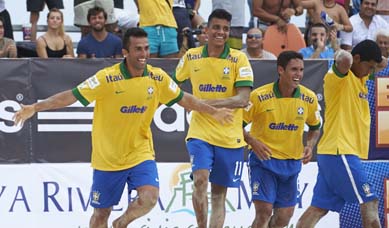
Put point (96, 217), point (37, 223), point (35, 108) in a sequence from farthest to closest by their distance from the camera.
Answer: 1. point (37, 223)
2. point (96, 217)
3. point (35, 108)

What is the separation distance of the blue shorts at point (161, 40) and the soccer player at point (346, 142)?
11.7ft

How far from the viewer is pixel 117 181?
11453 millimetres

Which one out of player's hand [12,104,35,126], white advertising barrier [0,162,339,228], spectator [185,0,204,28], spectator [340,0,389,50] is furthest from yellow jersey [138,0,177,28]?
player's hand [12,104,35,126]

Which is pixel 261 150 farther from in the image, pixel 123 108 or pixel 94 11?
pixel 94 11

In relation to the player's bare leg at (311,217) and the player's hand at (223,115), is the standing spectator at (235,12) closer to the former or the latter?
the player's bare leg at (311,217)

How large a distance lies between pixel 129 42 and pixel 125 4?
20.1 feet

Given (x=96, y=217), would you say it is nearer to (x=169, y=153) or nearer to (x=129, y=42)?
(x=129, y=42)

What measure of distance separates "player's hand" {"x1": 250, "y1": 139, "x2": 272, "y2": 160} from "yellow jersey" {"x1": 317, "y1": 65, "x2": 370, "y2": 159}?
70cm

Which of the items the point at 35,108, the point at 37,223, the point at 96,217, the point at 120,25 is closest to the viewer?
the point at 35,108

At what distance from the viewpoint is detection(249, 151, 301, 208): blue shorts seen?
12.1 metres

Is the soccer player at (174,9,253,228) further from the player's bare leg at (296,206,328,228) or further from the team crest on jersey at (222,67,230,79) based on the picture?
the player's bare leg at (296,206,328,228)

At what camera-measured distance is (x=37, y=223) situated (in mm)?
13961

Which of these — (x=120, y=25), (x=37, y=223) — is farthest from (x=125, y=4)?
(x=37, y=223)

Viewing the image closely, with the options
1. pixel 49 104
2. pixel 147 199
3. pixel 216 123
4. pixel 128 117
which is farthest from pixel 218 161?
pixel 49 104
